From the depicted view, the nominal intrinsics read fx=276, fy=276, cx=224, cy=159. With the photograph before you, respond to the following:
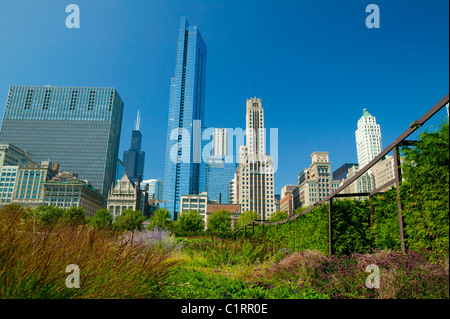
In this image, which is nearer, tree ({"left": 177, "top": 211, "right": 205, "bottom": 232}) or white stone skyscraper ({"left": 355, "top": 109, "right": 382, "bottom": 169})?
tree ({"left": 177, "top": 211, "right": 205, "bottom": 232})

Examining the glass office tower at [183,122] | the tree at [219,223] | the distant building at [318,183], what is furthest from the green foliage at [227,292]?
the glass office tower at [183,122]

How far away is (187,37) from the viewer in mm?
158750

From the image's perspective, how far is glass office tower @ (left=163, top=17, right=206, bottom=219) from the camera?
150 m

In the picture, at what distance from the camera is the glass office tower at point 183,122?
150 metres

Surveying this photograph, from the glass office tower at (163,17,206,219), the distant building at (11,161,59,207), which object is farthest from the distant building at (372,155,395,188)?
the distant building at (11,161,59,207)

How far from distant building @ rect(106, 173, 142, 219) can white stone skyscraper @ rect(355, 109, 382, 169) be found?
4652 inches

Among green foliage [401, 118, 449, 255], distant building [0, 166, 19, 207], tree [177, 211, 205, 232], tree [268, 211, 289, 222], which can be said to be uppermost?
distant building [0, 166, 19, 207]

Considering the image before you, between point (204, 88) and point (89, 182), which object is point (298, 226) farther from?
point (204, 88)

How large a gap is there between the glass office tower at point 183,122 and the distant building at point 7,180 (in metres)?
66.2

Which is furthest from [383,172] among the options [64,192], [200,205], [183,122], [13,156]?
[13,156]

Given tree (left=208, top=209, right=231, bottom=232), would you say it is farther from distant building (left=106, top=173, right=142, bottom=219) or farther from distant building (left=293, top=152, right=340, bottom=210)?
distant building (left=293, top=152, right=340, bottom=210)

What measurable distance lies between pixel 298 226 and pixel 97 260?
9.76 meters

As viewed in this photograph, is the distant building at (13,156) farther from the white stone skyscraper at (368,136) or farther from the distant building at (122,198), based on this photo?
the white stone skyscraper at (368,136)
